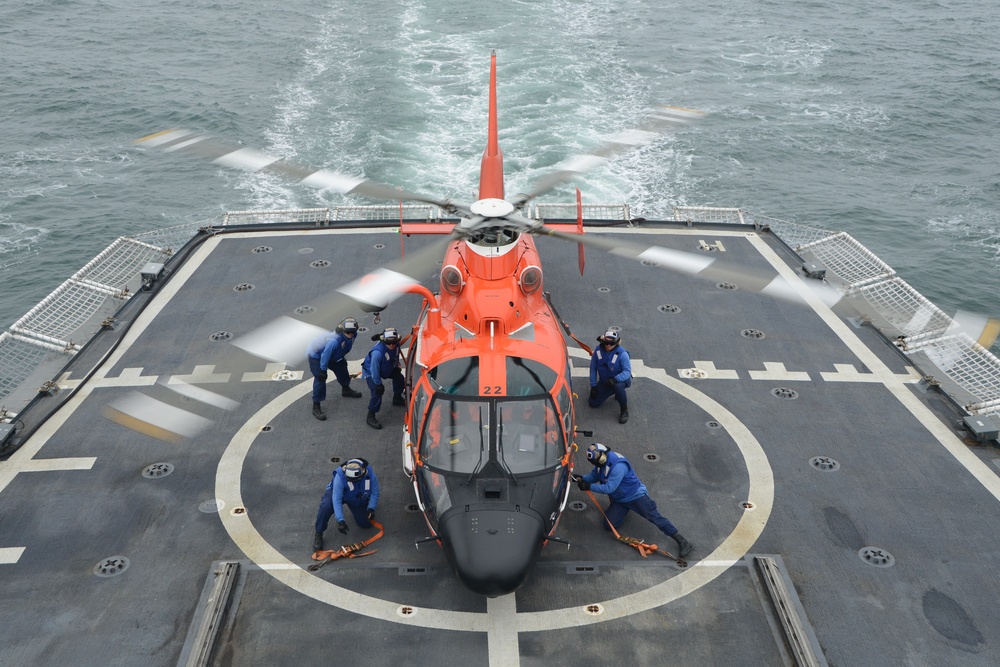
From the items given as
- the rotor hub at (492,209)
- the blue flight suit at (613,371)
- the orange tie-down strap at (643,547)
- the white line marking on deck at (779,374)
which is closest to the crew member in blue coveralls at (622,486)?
the orange tie-down strap at (643,547)

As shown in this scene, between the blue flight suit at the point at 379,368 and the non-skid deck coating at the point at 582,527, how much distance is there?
67 centimetres

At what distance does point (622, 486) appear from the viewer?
1204 centimetres

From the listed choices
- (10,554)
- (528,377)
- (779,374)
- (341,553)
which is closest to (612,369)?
(528,377)

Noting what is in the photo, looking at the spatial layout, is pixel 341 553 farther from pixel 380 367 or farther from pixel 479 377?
pixel 380 367

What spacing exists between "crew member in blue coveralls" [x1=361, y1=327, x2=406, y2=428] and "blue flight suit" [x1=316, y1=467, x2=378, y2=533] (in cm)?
293

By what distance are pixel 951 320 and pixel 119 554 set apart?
17.0m

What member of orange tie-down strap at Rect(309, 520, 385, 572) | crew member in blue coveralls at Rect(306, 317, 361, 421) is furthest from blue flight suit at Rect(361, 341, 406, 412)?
orange tie-down strap at Rect(309, 520, 385, 572)

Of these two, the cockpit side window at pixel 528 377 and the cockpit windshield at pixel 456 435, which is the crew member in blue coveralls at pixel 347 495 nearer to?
the cockpit windshield at pixel 456 435

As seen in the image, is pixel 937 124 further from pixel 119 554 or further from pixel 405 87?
pixel 119 554

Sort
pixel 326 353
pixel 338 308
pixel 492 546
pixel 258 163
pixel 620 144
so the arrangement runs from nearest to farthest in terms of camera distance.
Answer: pixel 492 546 < pixel 338 308 < pixel 258 163 < pixel 326 353 < pixel 620 144

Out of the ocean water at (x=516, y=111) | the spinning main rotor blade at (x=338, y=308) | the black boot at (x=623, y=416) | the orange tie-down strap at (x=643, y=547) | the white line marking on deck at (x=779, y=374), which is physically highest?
the spinning main rotor blade at (x=338, y=308)

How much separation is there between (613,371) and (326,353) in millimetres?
5331

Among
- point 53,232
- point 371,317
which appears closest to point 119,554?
point 371,317

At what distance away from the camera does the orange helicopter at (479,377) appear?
10.8m
